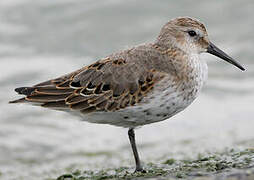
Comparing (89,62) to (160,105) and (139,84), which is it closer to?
(139,84)

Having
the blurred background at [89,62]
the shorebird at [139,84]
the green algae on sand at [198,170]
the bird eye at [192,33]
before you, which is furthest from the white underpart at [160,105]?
the blurred background at [89,62]

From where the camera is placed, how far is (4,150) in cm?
1051

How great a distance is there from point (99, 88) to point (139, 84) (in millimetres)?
555

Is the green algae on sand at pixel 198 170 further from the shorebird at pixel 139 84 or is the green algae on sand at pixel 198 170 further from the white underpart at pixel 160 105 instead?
the white underpart at pixel 160 105

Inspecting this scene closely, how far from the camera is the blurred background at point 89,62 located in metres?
10.2

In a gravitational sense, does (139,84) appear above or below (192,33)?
below

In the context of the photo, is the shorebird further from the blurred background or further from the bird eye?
the blurred background

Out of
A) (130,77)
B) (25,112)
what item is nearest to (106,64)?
(130,77)

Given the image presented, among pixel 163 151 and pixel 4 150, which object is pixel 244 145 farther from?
pixel 4 150

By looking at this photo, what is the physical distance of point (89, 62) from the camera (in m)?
13.2

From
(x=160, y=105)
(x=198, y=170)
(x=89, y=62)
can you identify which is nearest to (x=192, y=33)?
(x=160, y=105)

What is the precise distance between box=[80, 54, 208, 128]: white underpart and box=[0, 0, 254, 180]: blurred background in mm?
1161

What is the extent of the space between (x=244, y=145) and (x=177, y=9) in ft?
23.2

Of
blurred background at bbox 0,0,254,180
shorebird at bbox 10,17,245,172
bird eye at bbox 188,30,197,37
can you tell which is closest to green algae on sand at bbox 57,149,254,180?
shorebird at bbox 10,17,245,172
